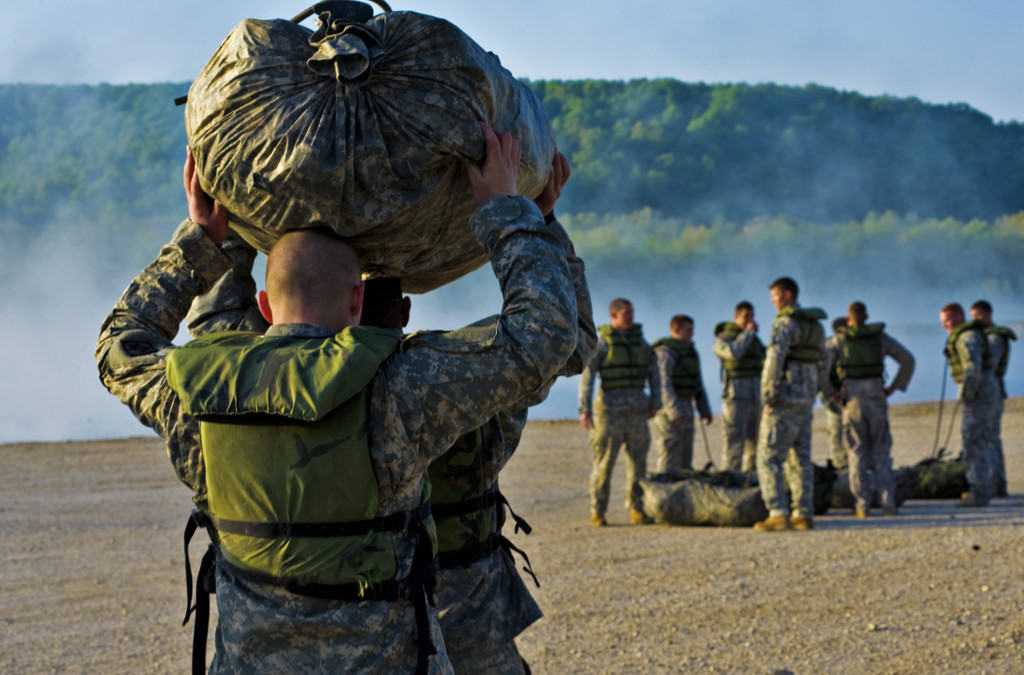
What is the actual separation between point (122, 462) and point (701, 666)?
35.6ft

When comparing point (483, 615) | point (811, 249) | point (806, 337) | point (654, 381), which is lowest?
point (483, 615)

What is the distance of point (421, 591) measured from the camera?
235 centimetres

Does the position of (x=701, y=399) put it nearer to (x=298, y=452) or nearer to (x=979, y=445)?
(x=979, y=445)

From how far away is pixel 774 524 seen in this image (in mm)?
9125

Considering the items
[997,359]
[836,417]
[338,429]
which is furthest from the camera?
[836,417]

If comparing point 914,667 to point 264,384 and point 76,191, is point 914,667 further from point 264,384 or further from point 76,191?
point 76,191

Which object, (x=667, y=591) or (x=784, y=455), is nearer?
(x=667, y=591)

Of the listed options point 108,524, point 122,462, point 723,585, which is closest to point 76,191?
point 122,462

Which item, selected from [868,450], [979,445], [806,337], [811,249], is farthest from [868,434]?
[811,249]

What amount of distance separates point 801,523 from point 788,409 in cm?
98

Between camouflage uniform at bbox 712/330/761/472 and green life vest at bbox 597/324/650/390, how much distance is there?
1.94 meters

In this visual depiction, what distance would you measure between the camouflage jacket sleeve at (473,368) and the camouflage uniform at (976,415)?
9.15 metres

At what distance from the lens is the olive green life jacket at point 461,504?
123 inches

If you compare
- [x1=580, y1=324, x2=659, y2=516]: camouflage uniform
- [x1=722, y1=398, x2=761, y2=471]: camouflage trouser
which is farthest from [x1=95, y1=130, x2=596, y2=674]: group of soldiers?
[x1=722, y1=398, x2=761, y2=471]: camouflage trouser
